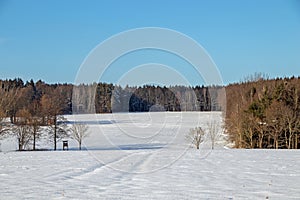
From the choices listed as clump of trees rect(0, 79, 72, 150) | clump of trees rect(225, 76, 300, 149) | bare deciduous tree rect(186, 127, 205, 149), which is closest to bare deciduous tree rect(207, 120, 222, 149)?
bare deciduous tree rect(186, 127, 205, 149)

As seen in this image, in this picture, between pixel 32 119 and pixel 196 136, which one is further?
pixel 196 136

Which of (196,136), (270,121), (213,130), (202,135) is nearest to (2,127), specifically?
(196,136)

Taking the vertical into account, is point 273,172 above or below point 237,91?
below

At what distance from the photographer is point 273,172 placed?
15.3 meters

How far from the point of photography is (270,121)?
34312mm

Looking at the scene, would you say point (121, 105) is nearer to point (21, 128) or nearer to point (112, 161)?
point (112, 161)

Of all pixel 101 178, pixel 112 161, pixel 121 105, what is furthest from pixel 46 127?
pixel 101 178

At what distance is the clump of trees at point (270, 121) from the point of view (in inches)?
1347

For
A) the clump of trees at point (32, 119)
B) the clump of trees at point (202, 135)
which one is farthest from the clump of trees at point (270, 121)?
the clump of trees at point (32, 119)

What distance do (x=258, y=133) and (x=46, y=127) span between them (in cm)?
2070

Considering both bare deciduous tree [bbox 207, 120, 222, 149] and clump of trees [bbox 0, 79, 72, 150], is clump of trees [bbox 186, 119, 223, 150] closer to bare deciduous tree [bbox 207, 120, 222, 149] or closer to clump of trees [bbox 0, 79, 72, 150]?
bare deciduous tree [bbox 207, 120, 222, 149]

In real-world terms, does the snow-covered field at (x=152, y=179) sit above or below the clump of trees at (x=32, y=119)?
below

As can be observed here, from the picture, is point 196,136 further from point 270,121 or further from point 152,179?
point 152,179

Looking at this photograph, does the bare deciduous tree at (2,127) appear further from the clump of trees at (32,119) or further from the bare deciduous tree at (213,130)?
the bare deciduous tree at (213,130)
